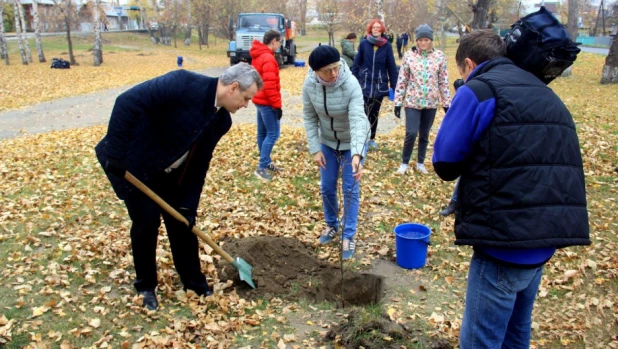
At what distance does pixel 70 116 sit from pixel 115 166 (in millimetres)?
10049

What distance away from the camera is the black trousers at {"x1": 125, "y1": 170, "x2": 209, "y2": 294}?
3393mm

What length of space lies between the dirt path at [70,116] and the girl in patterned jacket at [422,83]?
10.7ft

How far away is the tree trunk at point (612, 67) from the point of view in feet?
50.1

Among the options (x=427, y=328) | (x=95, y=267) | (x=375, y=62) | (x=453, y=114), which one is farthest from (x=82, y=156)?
(x=453, y=114)

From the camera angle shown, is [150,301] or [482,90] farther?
[150,301]

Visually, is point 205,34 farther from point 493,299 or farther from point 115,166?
point 493,299

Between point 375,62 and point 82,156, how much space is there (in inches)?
192

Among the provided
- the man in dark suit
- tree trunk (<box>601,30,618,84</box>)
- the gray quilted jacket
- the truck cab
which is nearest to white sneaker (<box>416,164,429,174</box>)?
the gray quilted jacket

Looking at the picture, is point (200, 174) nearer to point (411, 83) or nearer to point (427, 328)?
point (427, 328)

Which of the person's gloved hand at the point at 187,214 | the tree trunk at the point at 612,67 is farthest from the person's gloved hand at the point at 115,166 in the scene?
the tree trunk at the point at 612,67

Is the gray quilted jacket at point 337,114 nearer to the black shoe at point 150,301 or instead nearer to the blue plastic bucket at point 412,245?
the blue plastic bucket at point 412,245

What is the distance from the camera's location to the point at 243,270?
4090mm

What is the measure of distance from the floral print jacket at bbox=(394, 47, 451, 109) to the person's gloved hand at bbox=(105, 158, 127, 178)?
417cm

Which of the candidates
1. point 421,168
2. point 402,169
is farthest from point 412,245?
point 421,168
